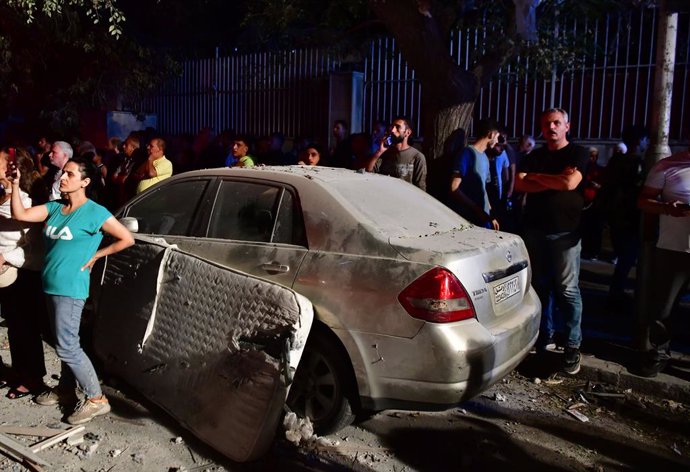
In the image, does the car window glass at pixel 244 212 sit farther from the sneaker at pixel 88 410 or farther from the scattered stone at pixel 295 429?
the sneaker at pixel 88 410

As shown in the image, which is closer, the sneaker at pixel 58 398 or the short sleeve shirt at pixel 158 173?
the sneaker at pixel 58 398

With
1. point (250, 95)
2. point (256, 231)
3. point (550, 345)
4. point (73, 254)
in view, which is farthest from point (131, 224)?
point (250, 95)

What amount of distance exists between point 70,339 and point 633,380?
3915mm

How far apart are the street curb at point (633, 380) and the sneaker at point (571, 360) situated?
0.27 ft

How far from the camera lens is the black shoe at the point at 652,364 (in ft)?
15.9

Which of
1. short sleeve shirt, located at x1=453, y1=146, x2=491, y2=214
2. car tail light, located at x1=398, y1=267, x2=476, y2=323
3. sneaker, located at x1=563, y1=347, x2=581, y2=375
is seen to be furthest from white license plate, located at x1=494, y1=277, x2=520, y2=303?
short sleeve shirt, located at x1=453, y1=146, x2=491, y2=214

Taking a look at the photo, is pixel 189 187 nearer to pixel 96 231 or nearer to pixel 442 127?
pixel 96 231

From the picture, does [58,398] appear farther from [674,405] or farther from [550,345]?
[674,405]

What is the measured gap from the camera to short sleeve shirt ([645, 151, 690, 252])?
15.3 feet

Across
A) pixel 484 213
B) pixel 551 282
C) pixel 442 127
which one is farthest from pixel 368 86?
pixel 551 282

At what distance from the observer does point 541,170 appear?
4996 millimetres

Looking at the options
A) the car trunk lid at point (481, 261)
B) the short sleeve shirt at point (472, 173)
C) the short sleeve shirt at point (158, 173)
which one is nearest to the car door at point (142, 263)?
the car trunk lid at point (481, 261)

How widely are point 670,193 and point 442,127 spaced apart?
3.76 metres

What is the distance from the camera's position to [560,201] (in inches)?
190
